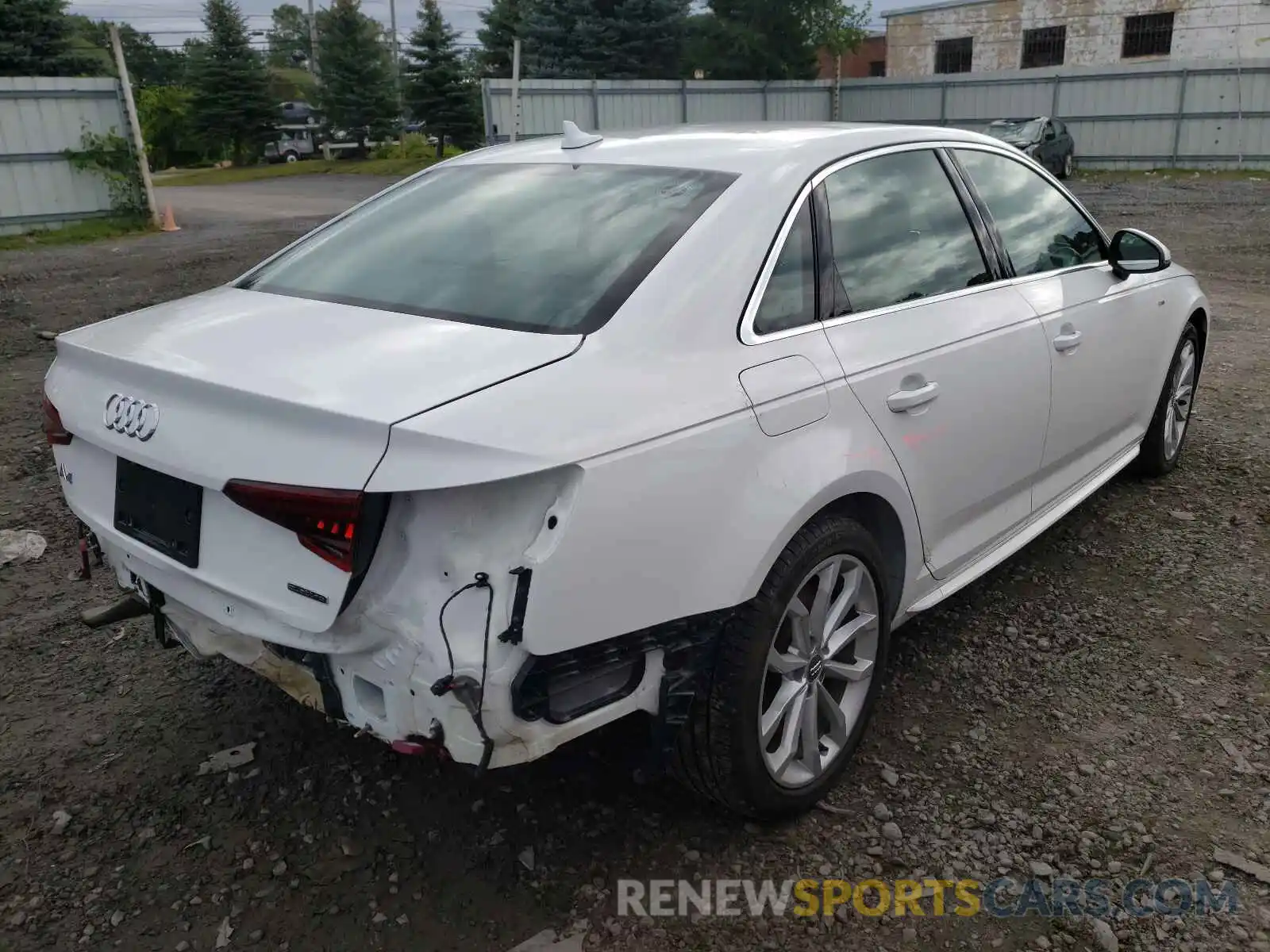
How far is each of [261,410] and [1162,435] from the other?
4249mm

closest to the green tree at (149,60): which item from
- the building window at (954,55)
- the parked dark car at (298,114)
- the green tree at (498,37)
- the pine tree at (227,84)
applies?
the parked dark car at (298,114)

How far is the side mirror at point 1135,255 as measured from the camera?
4113 millimetres

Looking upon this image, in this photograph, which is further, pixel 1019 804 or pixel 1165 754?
pixel 1165 754

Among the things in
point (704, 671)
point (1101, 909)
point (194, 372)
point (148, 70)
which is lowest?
point (1101, 909)

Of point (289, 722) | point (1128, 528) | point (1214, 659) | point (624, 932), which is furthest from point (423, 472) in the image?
point (1128, 528)

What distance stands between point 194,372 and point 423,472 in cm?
70

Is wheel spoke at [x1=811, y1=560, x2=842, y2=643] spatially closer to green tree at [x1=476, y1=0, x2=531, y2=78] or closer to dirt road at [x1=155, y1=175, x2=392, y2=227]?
dirt road at [x1=155, y1=175, x2=392, y2=227]

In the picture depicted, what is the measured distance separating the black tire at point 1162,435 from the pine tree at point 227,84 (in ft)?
128

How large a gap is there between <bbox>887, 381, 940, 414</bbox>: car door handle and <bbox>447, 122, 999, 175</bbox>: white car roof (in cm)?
66

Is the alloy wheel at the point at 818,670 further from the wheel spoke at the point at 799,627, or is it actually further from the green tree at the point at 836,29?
Answer: the green tree at the point at 836,29

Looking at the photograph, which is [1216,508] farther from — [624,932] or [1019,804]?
[624,932]

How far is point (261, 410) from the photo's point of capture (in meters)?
2.11

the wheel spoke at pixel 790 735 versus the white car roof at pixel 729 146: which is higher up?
the white car roof at pixel 729 146

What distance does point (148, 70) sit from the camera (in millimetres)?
63781
